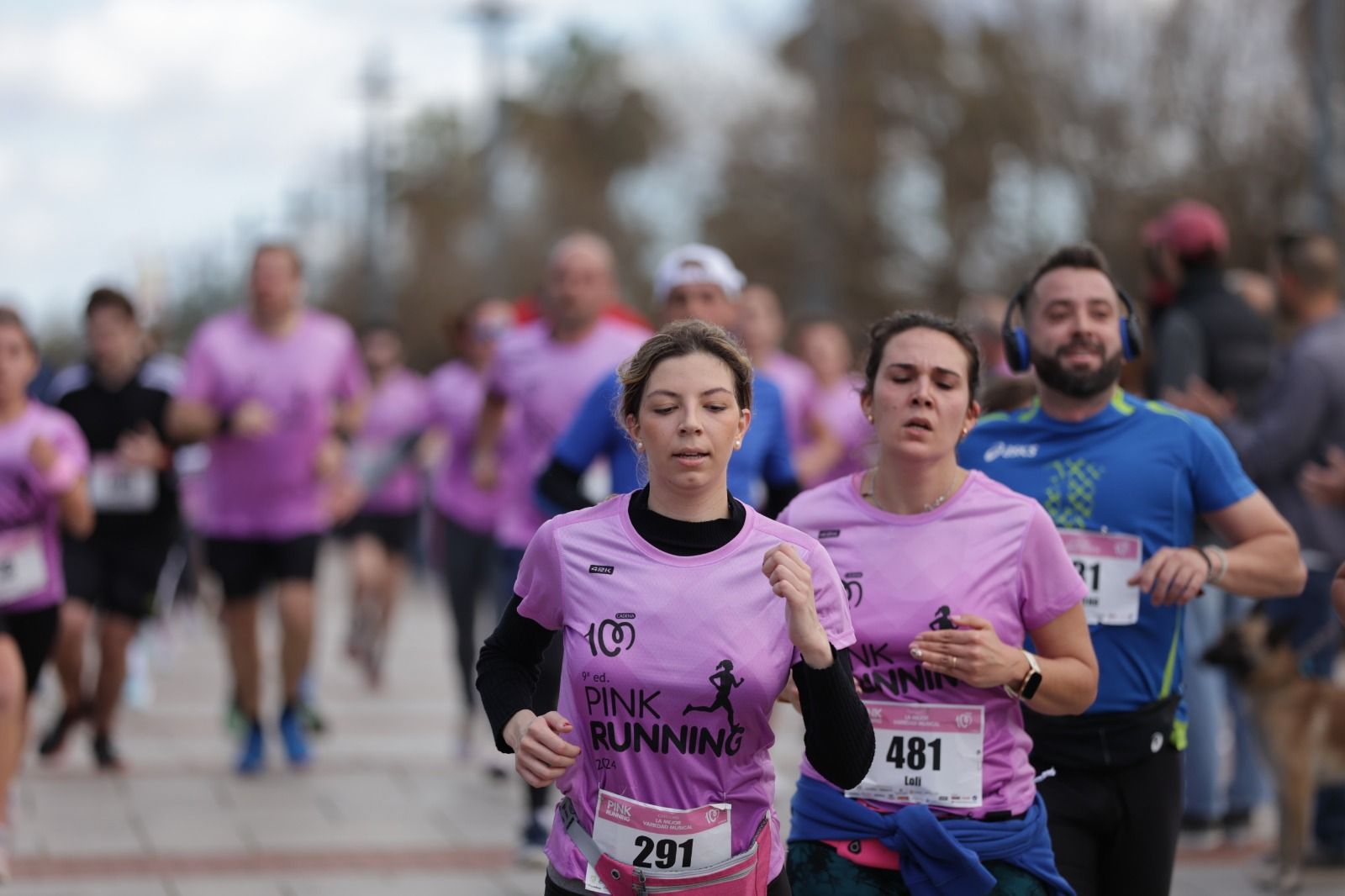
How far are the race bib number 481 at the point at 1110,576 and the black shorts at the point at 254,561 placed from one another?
5339 millimetres

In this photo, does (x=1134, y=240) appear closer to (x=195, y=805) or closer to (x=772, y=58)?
(x=772, y=58)

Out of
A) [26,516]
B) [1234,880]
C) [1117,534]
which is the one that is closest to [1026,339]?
[1117,534]

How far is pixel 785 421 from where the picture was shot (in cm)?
659

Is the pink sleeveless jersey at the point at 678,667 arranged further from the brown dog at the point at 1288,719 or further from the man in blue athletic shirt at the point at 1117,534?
the brown dog at the point at 1288,719

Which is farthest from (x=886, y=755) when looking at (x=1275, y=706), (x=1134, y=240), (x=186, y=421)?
(x=1134, y=240)

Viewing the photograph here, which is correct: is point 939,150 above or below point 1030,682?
above

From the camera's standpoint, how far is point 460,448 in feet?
34.8

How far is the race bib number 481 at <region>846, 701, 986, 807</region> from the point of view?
3.89m

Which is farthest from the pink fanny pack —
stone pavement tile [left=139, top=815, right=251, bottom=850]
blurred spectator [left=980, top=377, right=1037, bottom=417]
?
stone pavement tile [left=139, top=815, right=251, bottom=850]

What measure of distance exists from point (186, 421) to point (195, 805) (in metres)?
1.87

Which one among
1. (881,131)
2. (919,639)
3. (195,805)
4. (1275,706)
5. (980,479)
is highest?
(881,131)

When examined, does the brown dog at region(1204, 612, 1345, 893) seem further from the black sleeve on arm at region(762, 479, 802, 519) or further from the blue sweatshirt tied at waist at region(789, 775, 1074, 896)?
the blue sweatshirt tied at waist at region(789, 775, 1074, 896)

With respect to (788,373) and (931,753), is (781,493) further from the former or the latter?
(788,373)

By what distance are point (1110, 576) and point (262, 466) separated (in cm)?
551
